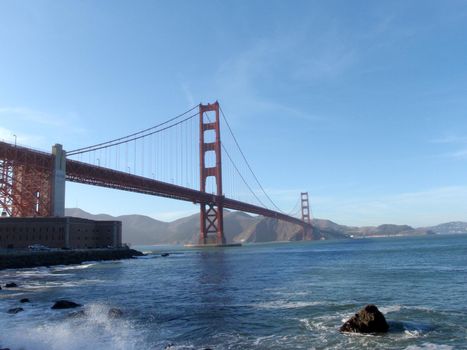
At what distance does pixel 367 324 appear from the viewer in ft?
43.8

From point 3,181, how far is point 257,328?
5622cm

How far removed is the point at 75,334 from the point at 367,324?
9.20m

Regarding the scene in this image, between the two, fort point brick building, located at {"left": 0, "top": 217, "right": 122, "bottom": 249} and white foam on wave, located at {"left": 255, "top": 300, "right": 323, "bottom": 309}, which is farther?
fort point brick building, located at {"left": 0, "top": 217, "right": 122, "bottom": 249}

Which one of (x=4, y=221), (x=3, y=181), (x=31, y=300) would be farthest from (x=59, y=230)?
(x=31, y=300)

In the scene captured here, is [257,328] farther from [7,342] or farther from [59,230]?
[59,230]

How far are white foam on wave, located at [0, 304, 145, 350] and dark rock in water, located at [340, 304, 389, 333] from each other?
20.9 feet

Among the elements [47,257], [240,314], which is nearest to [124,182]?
[47,257]

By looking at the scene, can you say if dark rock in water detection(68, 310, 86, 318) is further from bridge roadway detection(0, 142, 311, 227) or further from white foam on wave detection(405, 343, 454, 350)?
bridge roadway detection(0, 142, 311, 227)

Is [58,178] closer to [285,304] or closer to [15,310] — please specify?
[15,310]

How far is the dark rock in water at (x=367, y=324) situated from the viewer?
13328 mm

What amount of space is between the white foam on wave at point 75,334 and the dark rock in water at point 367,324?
20.9 feet

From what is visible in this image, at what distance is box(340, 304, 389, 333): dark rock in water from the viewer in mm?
13328

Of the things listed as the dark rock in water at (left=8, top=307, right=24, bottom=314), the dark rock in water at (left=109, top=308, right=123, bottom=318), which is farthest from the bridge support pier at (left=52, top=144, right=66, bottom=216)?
the dark rock in water at (left=109, top=308, right=123, bottom=318)

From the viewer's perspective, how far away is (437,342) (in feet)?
40.1
